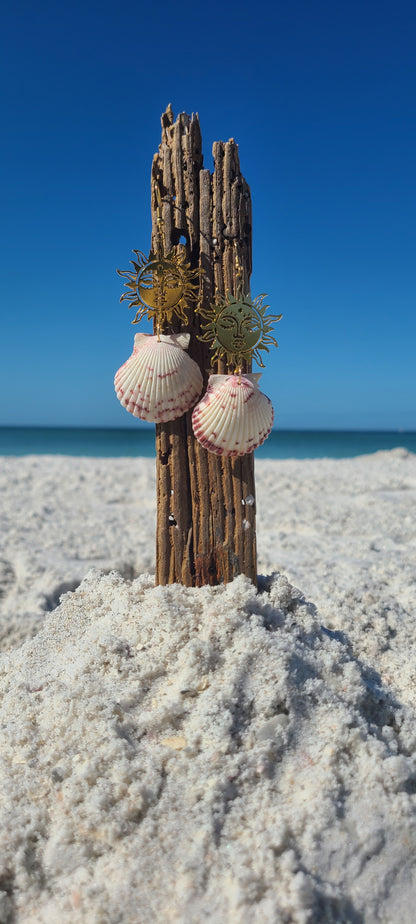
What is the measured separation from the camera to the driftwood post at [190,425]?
2668 millimetres

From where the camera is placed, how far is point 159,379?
2531 mm

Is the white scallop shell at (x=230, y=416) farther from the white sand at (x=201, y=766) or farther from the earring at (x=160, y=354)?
the white sand at (x=201, y=766)

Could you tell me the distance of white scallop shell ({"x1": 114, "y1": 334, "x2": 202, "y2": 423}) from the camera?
254cm

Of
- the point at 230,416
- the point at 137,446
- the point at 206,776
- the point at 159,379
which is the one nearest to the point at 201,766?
the point at 206,776

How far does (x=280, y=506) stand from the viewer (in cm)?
786

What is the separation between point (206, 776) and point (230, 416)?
141 centimetres

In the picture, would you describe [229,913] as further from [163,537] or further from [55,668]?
[163,537]

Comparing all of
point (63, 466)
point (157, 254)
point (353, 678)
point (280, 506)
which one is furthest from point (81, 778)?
point (63, 466)

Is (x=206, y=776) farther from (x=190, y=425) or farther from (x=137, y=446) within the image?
(x=137, y=446)

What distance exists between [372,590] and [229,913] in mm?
2815

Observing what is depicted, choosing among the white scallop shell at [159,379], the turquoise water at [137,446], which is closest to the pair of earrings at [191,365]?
the white scallop shell at [159,379]

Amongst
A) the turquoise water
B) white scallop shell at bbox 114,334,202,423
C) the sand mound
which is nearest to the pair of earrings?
white scallop shell at bbox 114,334,202,423

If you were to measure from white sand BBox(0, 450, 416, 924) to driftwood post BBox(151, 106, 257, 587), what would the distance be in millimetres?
188

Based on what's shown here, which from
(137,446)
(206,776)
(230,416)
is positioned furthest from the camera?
(137,446)
